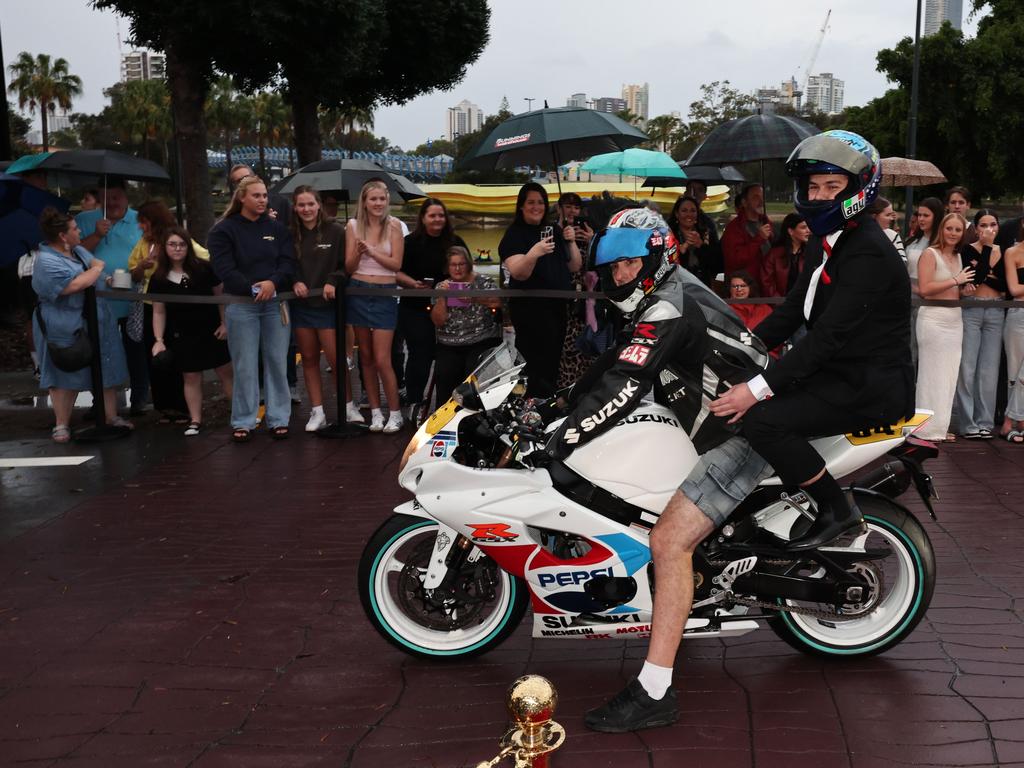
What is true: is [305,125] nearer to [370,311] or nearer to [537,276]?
[370,311]

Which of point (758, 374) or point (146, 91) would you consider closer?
point (758, 374)

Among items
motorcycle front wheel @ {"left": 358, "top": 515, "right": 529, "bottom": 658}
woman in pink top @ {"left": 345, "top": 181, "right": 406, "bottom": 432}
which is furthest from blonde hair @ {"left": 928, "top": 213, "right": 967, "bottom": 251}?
motorcycle front wheel @ {"left": 358, "top": 515, "right": 529, "bottom": 658}

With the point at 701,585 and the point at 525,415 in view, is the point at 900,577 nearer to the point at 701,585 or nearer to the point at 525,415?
the point at 701,585

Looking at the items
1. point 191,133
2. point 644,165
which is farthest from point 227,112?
point 644,165

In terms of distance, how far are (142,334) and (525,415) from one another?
6.52m

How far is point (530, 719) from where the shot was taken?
8.84ft

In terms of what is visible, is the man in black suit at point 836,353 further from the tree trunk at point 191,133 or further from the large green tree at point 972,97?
the large green tree at point 972,97

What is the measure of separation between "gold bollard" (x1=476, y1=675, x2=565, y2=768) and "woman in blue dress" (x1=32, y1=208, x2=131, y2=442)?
760 centimetres

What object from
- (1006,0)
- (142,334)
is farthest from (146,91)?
(142,334)

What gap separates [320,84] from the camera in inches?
802

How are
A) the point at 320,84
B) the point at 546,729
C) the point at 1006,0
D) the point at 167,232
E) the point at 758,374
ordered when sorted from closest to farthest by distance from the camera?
the point at 546,729 → the point at 758,374 → the point at 167,232 → the point at 320,84 → the point at 1006,0

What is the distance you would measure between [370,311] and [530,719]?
720 cm

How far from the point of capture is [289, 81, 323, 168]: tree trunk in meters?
21.9

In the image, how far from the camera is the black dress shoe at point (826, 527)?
438cm
